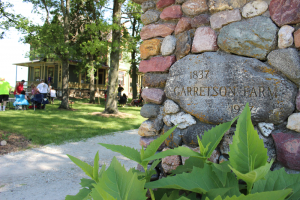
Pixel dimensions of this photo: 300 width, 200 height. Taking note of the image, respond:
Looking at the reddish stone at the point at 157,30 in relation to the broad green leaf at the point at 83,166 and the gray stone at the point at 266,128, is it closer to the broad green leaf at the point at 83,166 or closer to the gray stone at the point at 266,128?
the gray stone at the point at 266,128

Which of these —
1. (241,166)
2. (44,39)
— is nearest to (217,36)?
(241,166)

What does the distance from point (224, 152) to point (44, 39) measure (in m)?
11.7

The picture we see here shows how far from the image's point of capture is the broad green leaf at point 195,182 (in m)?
0.81

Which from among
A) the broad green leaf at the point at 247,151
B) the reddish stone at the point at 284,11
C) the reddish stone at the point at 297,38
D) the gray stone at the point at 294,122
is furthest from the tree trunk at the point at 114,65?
the broad green leaf at the point at 247,151

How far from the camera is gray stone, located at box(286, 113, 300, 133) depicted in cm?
150

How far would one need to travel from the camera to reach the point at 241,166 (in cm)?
72

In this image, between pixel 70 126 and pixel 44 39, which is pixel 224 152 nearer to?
pixel 70 126

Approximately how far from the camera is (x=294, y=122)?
1.52 meters

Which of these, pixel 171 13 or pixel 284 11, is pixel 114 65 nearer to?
pixel 171 13

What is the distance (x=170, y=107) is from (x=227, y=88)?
564mm

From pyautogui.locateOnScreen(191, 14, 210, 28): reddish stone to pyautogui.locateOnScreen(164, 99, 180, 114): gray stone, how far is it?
75 cm

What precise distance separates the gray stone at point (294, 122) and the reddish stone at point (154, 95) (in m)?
1.11

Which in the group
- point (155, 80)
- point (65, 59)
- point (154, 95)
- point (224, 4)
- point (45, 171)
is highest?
point (65, 59)

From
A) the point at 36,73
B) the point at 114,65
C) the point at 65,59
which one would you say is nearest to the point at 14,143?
the point at 114,65
